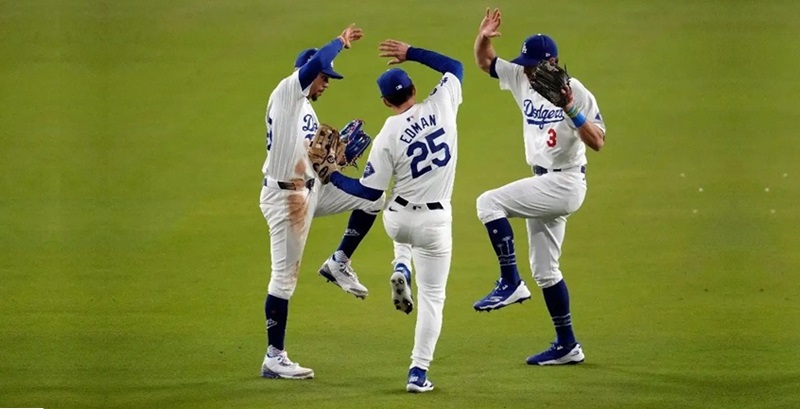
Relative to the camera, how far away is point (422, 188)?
8258mm

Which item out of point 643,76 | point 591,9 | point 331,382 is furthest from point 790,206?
point 331,382

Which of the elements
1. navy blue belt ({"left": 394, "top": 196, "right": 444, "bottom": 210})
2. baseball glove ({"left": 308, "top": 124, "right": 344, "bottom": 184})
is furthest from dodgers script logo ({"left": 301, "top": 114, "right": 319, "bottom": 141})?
navy blue belt ({"left": 394, "top": 196, "right": 444, "bottom": 210})

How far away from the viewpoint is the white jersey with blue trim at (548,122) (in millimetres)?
8891

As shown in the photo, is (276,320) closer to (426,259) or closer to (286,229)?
(286,229)

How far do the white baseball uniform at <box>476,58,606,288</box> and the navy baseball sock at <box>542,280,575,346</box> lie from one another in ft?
0.20

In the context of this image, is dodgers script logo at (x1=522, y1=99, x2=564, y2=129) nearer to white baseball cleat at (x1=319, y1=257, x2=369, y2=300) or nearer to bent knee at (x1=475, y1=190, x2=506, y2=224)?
bent knee at (x1=475, y1=190, x2=506, y2=224)

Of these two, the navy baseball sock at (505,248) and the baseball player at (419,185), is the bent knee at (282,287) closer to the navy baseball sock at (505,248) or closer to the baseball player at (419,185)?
the baseball player at (419,185)

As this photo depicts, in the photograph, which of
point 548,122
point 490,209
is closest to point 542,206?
point 490,209

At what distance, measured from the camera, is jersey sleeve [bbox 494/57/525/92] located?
9219mm

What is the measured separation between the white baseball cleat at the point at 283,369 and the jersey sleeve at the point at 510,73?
2.58 metres

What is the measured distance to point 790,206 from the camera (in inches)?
556

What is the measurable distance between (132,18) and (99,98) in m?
2.55

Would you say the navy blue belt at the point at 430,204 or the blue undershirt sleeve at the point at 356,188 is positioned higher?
the blue undershirt sleeve at the point at 356,188

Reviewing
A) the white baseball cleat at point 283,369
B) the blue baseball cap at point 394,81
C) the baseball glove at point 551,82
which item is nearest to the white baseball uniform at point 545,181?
the baseball glove at point 551,82
